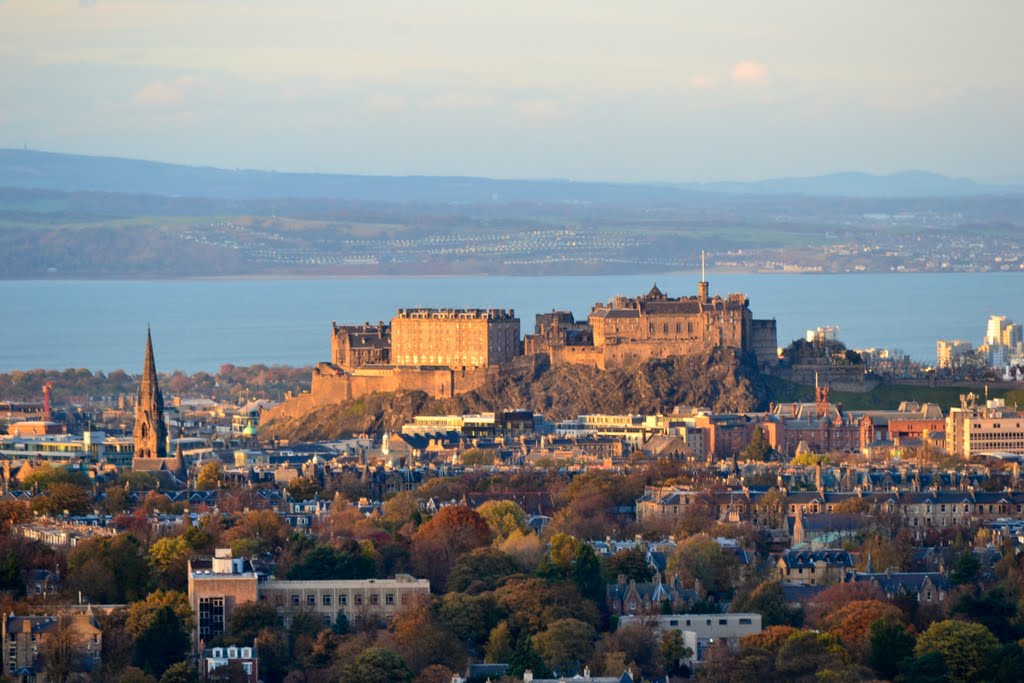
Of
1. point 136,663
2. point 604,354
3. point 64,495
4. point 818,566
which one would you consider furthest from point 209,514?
point 604,354

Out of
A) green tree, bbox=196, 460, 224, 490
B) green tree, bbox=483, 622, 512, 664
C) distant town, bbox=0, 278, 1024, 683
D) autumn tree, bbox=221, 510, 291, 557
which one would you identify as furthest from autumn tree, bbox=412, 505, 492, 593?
green tree, bbox=196, 460, 224, 490

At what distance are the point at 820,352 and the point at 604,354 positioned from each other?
29.7 ft

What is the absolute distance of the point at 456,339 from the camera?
122 m

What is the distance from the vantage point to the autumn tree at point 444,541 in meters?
62.7

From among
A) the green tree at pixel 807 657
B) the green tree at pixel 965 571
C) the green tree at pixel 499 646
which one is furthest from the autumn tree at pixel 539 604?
the green tree at pixel 965 571

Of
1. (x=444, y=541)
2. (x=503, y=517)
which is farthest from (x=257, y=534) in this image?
(x=503, y=517)

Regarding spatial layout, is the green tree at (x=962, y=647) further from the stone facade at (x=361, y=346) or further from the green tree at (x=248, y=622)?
the stone facade at (x=361, y=346)

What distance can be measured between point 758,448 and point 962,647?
48.2 meters

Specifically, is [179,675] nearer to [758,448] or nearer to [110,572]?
[110,572]

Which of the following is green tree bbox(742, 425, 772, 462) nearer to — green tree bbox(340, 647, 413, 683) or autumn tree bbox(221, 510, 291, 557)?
autumn tree bbox(221, 510, 291, 557)

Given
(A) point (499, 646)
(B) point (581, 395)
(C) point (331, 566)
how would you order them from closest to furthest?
(A) point (499, 646), (C) point (331, 566), (B) point (581, 395)

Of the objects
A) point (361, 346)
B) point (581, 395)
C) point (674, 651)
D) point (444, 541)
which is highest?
point (444, 541)

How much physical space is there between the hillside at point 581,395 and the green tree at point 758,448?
9402 mm

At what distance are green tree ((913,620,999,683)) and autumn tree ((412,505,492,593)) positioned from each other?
10821 mm
